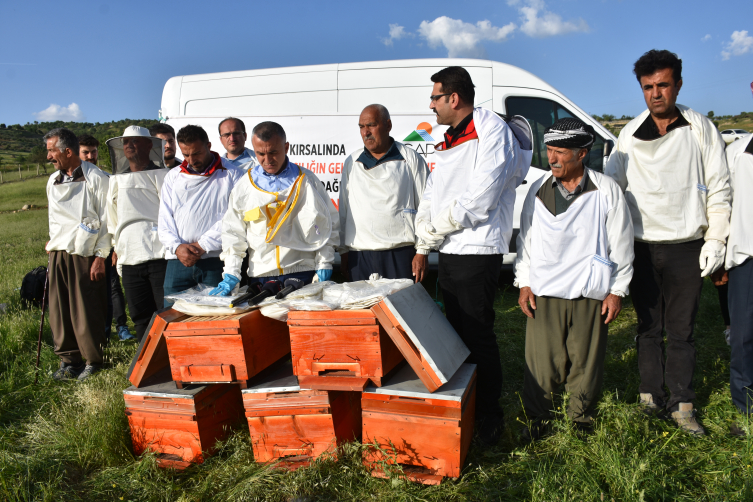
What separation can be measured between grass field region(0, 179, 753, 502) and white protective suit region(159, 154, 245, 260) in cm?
132

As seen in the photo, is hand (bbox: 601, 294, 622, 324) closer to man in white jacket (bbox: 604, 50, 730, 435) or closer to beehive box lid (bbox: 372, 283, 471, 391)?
man in white jacket (bbox: 604, 50, 730, 435)

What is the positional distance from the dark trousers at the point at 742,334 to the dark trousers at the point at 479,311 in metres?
1.55

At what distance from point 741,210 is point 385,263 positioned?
2.44 meters

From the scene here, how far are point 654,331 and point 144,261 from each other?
A: 4.24m

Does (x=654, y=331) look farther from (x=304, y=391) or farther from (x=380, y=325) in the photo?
(x=304, y=391)

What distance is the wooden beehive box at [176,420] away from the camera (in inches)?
121

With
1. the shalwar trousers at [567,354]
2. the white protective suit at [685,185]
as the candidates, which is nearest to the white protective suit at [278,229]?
the shalwar trousers at [567,354]

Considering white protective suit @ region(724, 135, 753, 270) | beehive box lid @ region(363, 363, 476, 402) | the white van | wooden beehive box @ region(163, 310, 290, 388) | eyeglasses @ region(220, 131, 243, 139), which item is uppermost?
the white van

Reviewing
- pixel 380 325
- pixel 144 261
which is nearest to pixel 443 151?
pixel 380 325

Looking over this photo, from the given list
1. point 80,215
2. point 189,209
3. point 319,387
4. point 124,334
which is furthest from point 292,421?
point 124,334

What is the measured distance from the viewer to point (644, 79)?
124 inches

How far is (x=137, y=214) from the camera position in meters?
4.33

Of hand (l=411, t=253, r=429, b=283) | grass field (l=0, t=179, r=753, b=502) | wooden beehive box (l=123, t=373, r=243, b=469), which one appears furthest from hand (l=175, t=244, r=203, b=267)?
hand (l=411, t=253, r=429, b=283)

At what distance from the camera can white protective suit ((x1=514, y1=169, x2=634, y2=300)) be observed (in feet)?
9.51
